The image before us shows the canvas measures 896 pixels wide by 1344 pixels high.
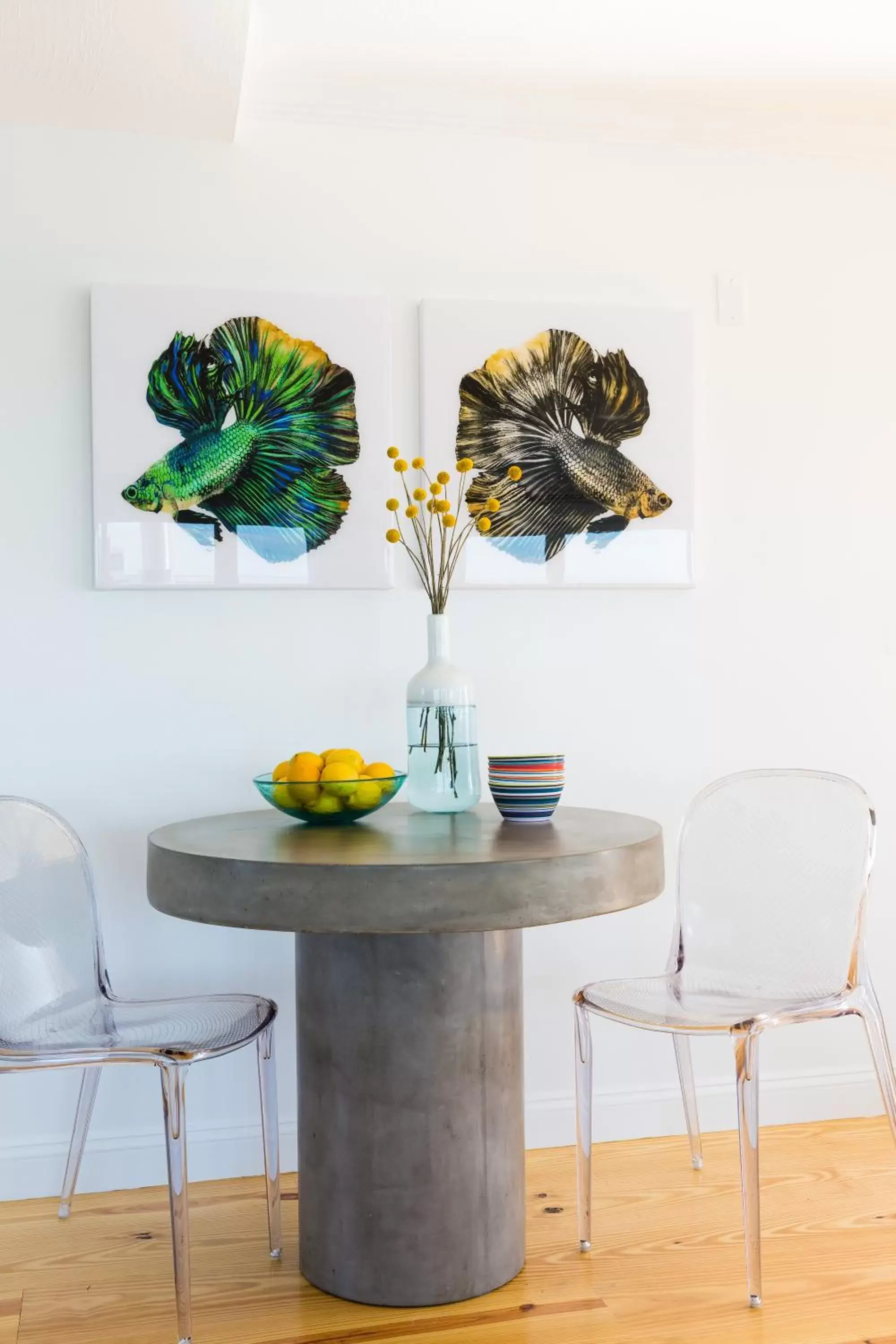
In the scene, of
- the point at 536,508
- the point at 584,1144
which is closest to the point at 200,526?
the point at 536,508

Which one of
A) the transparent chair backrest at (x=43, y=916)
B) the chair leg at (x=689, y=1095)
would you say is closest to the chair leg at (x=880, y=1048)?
the chair leg at (x=689, y=1095)

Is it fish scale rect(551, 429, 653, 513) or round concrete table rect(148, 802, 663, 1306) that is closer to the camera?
round concrete table rect(148, 802, 663, 1306)

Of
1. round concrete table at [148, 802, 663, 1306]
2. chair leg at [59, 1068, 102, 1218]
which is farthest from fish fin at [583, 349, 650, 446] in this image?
chair leg at [59, 1068, 102, 1218]

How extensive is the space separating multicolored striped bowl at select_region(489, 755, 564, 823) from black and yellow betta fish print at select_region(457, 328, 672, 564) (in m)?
0.70

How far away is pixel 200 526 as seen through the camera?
2568 mm

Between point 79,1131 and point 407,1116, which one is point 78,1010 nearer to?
point 79,1131

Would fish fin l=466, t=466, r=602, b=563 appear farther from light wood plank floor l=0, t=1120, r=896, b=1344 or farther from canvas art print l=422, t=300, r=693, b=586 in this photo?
light wood plank floor l=0, t=1120, r=896, b=1344

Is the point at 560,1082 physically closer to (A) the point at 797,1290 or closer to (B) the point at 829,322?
(A) the point at 797,1290

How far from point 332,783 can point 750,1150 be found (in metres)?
0.94

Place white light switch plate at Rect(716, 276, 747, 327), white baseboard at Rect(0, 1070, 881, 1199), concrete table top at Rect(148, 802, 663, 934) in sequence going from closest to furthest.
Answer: concrete table top at Rect(148, 802, 663, 934)
white baseboard at Rect(0, 1070, 881, 1199)
white light switch plate at Rect(716, 276, 747, 327)

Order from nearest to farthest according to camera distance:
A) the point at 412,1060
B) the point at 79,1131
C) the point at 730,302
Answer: the point at 412,1060 → the point at 79,1131 → the point at 730,302

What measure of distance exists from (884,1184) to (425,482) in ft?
6.00

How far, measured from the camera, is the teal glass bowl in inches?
81.7

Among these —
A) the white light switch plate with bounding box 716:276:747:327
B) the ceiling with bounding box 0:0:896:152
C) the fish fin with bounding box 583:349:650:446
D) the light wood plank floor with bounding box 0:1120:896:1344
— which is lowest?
the light wood plank floor with bounding box 0:1120:896:1344
